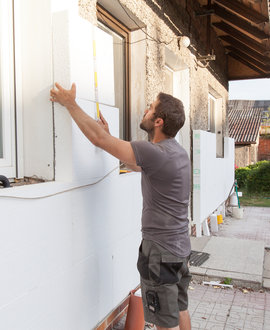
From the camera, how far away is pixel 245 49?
363 inches

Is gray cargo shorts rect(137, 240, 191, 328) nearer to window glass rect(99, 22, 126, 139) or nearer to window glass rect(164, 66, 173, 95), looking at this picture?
window glass rect(99, 22, 126, 139)

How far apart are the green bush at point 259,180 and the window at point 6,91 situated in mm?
15418

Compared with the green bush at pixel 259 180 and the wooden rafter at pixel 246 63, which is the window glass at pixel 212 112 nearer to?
the wooden rafter at pixel 246 63

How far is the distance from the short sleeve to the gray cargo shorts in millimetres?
526

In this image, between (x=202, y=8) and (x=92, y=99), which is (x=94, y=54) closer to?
(x=92, y=99)

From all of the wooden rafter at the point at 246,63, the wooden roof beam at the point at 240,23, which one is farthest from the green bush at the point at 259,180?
the wooden roof beam at the point at 240,23

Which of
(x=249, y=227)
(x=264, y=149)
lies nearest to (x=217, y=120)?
(x=249, y=227)

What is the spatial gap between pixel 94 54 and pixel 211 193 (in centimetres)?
526

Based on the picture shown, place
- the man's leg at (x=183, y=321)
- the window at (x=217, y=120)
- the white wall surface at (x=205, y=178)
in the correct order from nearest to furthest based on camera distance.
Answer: the man's leg at (x=183, y=321)
the white wall surface at (x=205, y=178)
the window at (x=217, y=120)

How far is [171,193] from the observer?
2.36 m

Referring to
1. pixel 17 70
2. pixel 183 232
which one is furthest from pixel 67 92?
Answer: pixel 183 232

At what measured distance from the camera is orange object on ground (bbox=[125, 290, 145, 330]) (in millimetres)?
2918

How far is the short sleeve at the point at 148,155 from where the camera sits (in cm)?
219

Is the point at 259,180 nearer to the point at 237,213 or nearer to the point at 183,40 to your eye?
the point at 237,213
